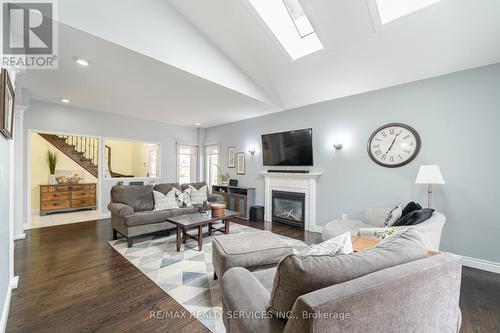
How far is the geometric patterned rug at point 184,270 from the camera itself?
1.95 m

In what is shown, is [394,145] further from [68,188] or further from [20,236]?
[68,188]

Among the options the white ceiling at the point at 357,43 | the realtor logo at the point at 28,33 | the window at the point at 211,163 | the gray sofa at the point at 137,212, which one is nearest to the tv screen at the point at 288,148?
the white ceiling at the point at 357,43

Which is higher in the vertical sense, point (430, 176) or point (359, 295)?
point (430, 176)

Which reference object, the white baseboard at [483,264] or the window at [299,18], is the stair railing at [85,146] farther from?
the white baseboard at [483,264]

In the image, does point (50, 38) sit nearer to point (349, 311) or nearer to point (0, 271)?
point (0, 271)

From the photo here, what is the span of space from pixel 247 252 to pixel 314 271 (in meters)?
1.27

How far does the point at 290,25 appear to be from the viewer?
320cm

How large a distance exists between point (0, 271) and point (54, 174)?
229 inches

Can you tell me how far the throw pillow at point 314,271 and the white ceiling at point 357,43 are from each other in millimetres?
2774

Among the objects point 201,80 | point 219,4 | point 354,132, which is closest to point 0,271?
→ point 201,80

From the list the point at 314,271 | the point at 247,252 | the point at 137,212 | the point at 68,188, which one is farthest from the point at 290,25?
the point at 68,188

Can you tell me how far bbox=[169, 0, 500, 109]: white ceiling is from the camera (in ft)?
8.01

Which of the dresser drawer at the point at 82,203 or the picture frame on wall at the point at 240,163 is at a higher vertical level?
the picture frame on wall at the point at 240,163

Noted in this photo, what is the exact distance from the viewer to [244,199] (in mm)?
5410
